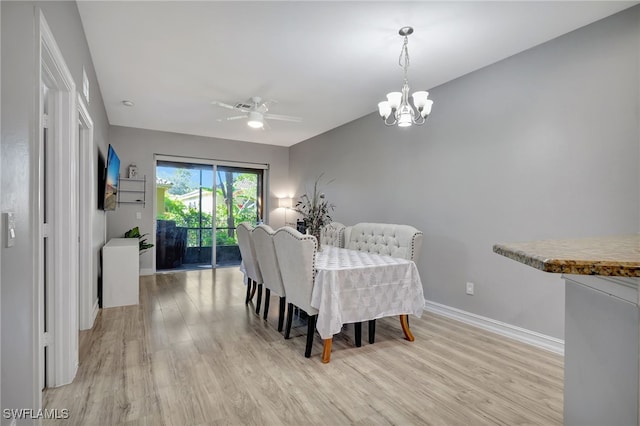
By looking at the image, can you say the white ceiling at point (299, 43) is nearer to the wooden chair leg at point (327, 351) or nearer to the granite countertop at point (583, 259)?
the granite countertop at point (583, 259)

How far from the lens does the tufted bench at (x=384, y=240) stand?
3.11 m

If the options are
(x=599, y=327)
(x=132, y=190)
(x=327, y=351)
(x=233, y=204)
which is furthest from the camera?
(x=233, y=204)

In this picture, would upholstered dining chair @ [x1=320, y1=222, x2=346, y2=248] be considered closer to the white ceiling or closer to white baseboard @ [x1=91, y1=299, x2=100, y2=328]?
the white ceiling

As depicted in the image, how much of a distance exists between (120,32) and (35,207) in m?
1.98

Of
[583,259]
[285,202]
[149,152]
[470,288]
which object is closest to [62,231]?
[583,259]

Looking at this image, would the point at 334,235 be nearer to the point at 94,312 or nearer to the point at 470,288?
the point at 470,288

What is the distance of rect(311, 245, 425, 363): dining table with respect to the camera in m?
2.42

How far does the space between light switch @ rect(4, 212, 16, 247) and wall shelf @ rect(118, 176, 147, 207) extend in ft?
16.5

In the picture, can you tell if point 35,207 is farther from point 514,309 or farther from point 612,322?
point 514,309

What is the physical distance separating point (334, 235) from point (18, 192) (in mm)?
3376

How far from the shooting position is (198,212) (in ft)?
20.6

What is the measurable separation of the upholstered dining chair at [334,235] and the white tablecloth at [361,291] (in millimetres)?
1330
